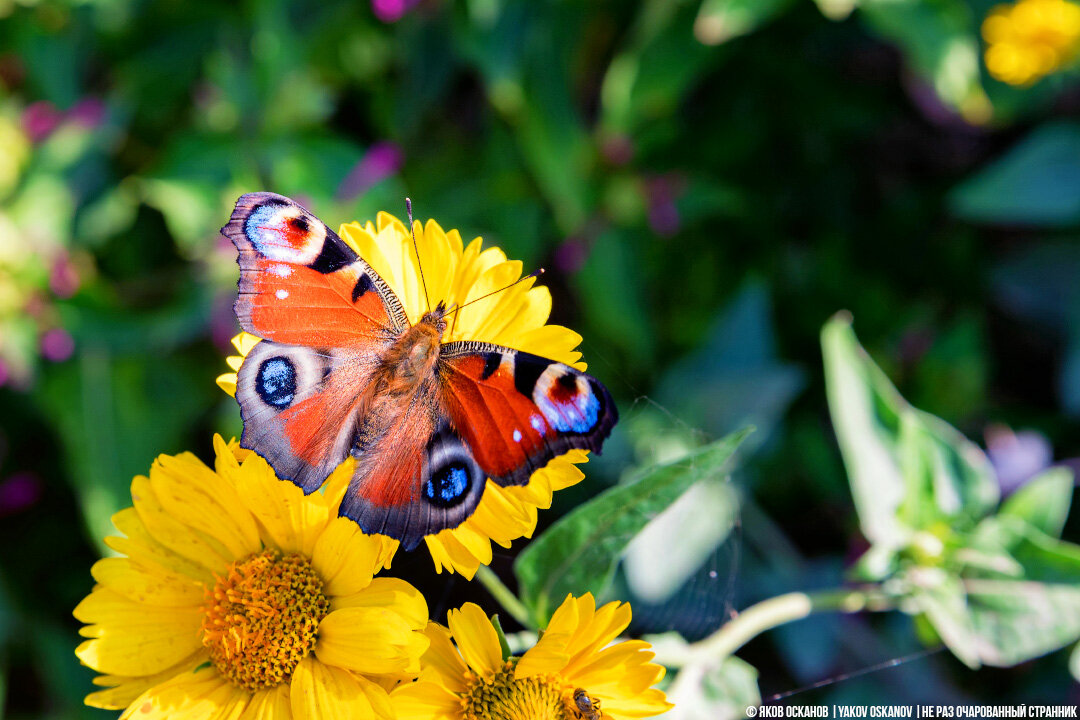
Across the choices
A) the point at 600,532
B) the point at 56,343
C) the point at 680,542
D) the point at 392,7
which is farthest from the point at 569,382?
the point at 56,343

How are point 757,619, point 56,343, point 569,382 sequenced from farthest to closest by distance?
point 56,343, point 757,619, point 569,382

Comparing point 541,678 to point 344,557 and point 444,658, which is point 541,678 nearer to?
point 444,658

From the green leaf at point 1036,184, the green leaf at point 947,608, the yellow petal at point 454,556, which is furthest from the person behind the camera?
the green leaf at point 1036,184

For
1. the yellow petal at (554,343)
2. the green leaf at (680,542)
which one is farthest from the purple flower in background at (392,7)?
the green leaf at (680,542)

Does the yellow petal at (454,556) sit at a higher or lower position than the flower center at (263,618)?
higher

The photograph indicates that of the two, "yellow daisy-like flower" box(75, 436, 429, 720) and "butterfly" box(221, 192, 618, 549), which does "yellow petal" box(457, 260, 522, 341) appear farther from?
"yellow daisy-like flower" box(75, 436, 429, 720)

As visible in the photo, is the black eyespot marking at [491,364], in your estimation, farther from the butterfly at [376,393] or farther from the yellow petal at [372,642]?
the yellow petal at [372,642]

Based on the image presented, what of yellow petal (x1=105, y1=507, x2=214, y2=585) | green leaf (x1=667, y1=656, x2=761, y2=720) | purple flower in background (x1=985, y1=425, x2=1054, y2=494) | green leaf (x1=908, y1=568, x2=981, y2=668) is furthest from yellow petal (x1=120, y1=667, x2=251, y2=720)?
purple flower in background (x1=985, y1=425, x2=1054, y2=494)

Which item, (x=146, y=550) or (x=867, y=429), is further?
(x=867, y=429)
